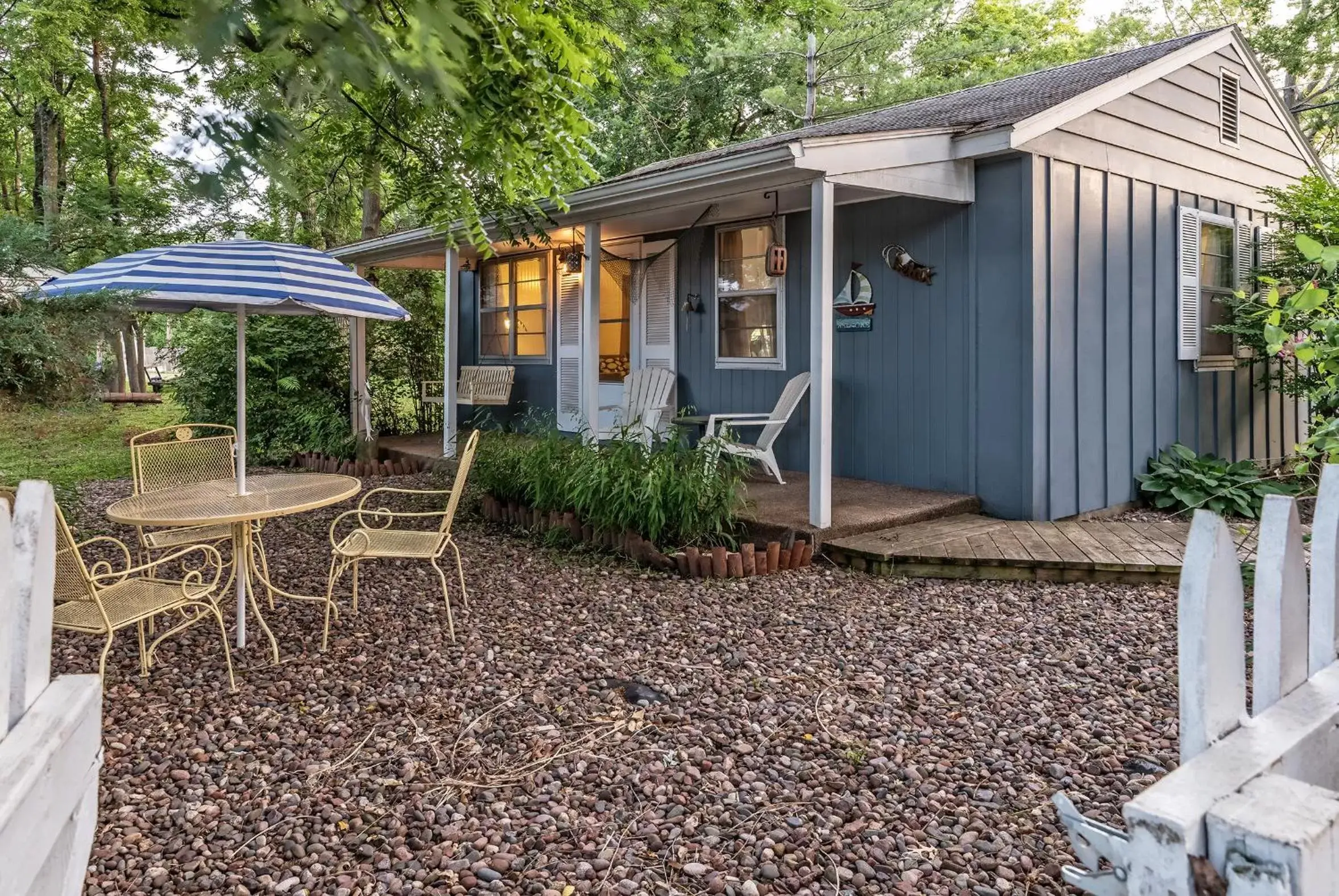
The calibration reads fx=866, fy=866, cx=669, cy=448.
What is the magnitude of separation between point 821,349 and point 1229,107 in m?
4.60

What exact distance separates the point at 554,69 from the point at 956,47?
48.6ft

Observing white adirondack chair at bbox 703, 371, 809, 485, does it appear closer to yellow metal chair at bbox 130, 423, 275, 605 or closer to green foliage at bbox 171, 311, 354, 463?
yellow metal chair at bbox 130, 423, 275, 605

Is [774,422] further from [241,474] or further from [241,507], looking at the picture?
[241,507]

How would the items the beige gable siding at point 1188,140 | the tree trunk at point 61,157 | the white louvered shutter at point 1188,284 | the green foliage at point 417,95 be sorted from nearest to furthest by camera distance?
the green foliage at point 417,95 → the beige gable siding at point 1188,140 → the white louvered shutter at point 1188,284 → the tree trunk at point 61,157

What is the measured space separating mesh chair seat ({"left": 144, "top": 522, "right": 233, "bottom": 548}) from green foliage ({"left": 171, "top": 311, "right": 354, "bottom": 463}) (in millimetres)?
4475

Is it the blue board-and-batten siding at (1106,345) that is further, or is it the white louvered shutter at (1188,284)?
the white louvered shutter at (1188,284)

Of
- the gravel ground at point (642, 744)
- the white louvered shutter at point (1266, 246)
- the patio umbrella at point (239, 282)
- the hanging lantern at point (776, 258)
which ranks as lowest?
the gravel ground at point (642, 744)

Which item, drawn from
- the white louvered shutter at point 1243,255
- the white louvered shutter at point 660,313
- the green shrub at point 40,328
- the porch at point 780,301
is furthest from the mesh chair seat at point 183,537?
the white louvered shutter at point 1243,255

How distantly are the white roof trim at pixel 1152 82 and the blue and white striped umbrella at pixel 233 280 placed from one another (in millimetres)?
3765

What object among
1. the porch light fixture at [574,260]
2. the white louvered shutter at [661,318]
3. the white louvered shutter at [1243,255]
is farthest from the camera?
the porch light fixture at [574,260]

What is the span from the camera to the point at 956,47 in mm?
15969

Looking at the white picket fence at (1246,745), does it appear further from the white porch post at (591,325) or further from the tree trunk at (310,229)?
the tree trunk at (310,229)

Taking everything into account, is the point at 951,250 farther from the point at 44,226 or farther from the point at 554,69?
the point at 44,226

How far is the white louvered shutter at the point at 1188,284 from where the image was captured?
6.32 m
